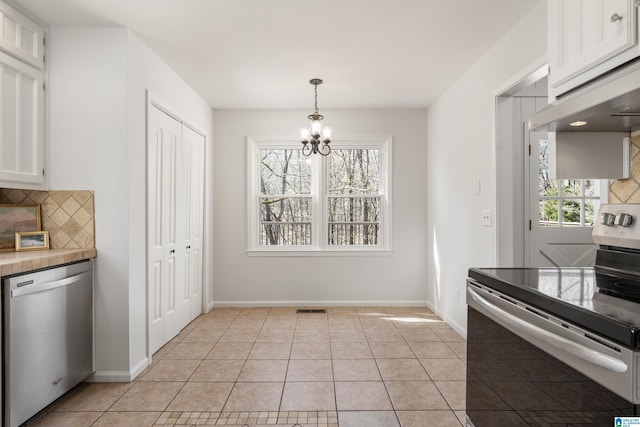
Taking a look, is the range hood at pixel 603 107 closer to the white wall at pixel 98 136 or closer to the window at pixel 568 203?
the window at pixel 568 203

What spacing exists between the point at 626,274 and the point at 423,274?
11.0 ft

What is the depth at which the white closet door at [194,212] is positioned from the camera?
4047 millimetres

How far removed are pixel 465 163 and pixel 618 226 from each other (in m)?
2.06

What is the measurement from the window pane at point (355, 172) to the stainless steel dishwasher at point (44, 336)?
3.11m

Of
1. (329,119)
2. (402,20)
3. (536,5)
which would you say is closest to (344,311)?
(329,119)

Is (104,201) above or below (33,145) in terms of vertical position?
below

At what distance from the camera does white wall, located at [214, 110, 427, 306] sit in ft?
16.1

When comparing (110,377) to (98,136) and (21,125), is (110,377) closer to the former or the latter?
(98,136)

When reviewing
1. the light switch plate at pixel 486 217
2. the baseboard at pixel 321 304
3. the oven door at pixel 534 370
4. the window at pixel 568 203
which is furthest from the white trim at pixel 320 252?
the oven door at pixel 534 370

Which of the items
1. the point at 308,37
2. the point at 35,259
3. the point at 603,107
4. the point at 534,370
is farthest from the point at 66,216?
the point at 603,107

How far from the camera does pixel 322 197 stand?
4953 mm

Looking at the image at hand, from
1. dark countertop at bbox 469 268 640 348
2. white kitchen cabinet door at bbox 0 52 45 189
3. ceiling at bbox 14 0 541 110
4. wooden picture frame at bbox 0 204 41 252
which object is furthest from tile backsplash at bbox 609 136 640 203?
wooden picture frame at bbox 0 204 41 252

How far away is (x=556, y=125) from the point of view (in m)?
1.71

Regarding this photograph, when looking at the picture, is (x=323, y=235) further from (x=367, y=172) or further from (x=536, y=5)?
(x=536, y=5)
